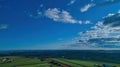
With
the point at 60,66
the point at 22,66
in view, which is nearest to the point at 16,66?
the point at 22,66

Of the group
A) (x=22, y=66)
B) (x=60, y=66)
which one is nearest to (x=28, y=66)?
(x=22, y=66)

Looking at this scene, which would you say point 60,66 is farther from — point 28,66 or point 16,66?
point 16,66

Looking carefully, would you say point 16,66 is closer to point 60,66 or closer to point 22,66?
point 22,66

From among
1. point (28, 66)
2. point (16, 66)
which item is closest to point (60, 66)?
point (28, 66)
